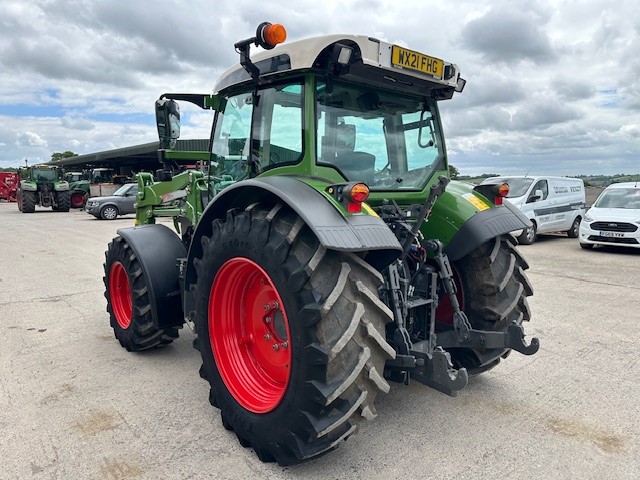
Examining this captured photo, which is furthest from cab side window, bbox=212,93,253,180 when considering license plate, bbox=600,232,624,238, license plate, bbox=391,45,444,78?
license plate, bbox=600,232,624,238

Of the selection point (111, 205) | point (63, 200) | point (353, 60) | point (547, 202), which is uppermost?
point (353, 60)

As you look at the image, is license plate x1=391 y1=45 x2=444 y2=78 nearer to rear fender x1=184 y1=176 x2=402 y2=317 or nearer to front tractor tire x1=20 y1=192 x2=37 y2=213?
rear fender x1=184 y1=176 x2=402 y2=317

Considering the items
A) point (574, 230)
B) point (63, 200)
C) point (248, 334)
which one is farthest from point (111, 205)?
point (248, 334)

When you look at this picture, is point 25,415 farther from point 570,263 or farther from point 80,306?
point 570,263

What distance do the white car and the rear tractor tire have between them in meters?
22.7

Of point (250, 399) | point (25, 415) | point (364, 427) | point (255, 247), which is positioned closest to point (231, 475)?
point (250, 399)

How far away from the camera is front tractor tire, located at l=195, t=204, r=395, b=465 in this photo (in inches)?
90.2

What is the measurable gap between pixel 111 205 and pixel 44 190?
280 inches

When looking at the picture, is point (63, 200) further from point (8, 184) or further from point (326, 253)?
point (326, 253)

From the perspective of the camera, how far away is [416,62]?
299 cm

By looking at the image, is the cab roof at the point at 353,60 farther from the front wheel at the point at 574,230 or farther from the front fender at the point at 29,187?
the front fender at the point at 29,187

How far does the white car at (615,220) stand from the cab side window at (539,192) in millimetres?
1165

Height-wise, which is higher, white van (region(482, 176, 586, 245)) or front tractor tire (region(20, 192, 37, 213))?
white van (region(482, 176, 586, 245))

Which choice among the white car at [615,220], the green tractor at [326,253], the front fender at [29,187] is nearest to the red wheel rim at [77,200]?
the front fender at [29,187]
